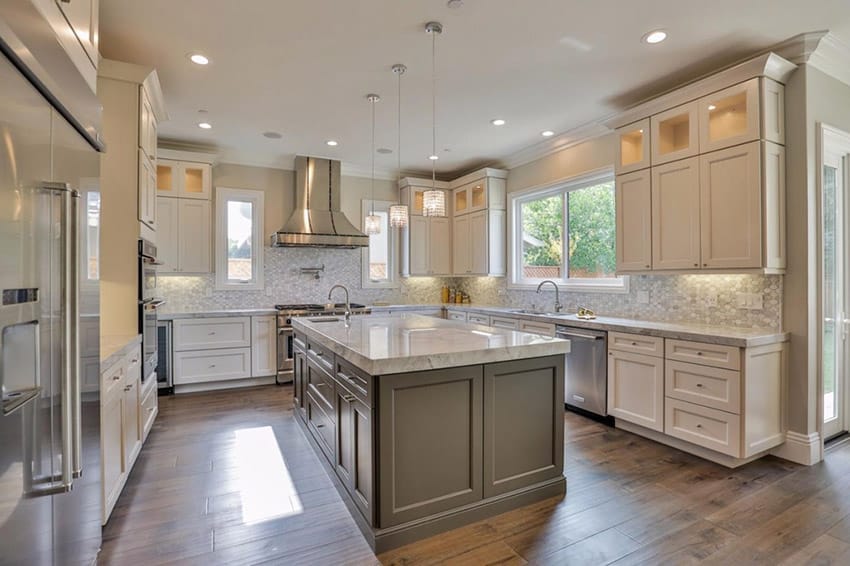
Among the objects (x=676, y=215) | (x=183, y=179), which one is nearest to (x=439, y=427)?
(x=676, y=215)

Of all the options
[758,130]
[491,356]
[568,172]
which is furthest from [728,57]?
[491,356]

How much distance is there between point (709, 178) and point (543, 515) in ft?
8.82

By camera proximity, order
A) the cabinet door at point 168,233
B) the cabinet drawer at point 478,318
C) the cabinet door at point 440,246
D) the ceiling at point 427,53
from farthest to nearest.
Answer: the cabinet door at point 440,246, the cabinet drawer at point 478,318, the cabinet door at point 168,233, the ceiling at point 427,53

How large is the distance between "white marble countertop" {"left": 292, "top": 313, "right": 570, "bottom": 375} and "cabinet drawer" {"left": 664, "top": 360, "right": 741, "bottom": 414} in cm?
124

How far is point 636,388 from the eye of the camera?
11.5 ft

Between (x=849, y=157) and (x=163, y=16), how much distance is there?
505 cm

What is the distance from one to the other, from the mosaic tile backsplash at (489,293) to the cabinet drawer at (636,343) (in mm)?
591

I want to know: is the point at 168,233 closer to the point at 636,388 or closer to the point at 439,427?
the point at 439,427

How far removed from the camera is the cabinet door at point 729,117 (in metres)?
2.98

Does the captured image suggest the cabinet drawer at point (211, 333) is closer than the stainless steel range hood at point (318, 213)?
Yes

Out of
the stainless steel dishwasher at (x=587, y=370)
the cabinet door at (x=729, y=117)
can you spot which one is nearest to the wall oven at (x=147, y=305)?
the stainless steel dishwasher at (x=587, y=370)

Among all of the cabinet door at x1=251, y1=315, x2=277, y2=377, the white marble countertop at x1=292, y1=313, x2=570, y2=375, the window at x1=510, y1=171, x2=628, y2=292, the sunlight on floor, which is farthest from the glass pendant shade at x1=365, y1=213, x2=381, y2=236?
the window at x1=510, y1=171, x2=628, y2=292

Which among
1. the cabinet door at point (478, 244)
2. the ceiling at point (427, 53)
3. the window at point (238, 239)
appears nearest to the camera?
the ceiling at point (427, 53)

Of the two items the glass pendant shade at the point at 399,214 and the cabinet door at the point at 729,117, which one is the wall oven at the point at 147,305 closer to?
the glass pendant shade at the point at 399,214
